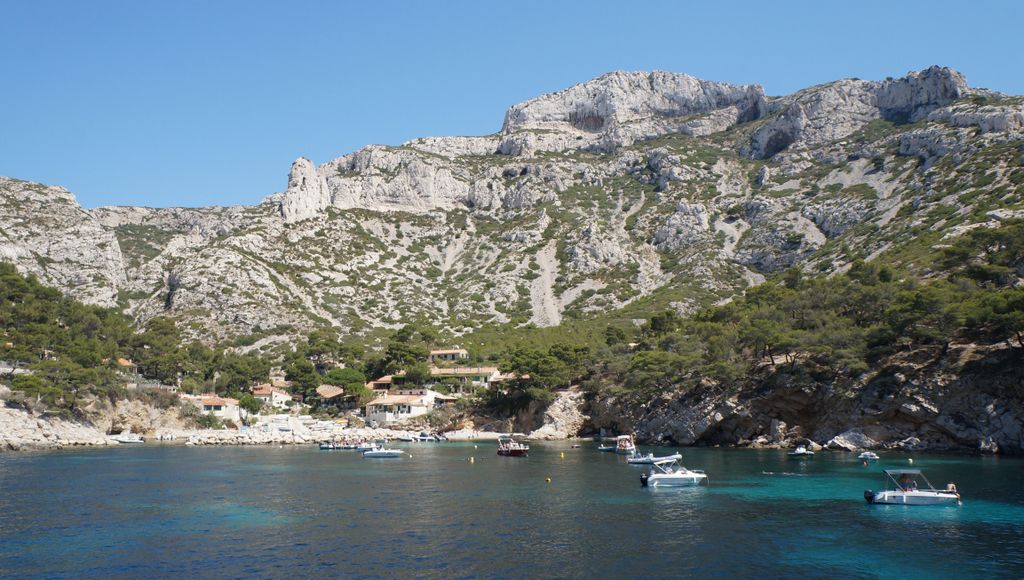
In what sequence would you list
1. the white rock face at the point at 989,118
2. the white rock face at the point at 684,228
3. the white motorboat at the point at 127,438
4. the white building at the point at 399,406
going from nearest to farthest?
the white motorboat at the point at 127,438
the white building at the point at 399,406
the white rock face at the point at 989,118
the white rock face at the point at 684,228

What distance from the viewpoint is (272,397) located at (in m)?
107

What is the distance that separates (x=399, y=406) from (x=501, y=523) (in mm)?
71481

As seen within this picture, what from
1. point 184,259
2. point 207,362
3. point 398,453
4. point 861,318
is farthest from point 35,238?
point 861,318

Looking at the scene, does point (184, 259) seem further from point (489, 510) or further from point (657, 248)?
point (489, 510)

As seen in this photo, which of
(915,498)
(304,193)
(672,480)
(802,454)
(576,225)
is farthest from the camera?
(304,193)

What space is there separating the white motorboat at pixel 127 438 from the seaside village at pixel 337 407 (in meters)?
4.26

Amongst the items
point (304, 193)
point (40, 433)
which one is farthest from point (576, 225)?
point (40, 433)

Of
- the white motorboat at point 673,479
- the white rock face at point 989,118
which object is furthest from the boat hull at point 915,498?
the white rock face at point 989,118

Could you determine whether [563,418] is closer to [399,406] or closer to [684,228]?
[399,406]

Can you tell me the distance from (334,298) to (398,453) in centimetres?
8434

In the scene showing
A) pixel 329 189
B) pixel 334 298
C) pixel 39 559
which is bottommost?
pixel 39 559

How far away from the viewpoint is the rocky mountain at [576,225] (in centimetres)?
12988

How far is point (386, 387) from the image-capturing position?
113125 mm

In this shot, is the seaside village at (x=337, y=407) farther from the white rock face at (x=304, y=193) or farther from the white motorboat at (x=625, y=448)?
the white rock face at (x=304, y=193)
